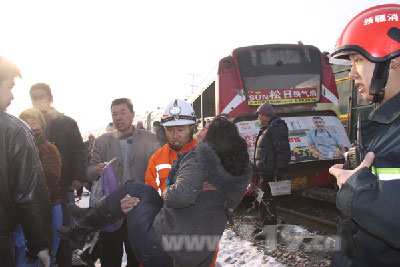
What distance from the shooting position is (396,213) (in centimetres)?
99

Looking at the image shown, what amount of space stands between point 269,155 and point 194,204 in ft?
10.1

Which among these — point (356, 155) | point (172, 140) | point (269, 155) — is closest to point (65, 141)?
point (172, 140)

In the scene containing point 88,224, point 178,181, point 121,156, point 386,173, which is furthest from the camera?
point 121,156

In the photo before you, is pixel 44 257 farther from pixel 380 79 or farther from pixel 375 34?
pixel 375 34

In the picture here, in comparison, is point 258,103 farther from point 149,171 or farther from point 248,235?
point 149,171

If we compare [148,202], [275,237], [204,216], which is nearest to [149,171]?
[148,202]

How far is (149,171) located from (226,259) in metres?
2.03

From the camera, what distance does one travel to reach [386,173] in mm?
1186

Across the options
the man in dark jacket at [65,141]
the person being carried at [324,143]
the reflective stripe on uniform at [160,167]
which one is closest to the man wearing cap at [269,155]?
the person being carried at [324,143]

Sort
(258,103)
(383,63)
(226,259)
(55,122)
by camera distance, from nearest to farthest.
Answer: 1. (383,63)
2. (55,122)
3. (226,259)
4. (258,103)

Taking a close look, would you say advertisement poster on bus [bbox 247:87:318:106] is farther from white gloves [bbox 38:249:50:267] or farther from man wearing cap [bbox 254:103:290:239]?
white gloves [bbox 38:249:50:267]

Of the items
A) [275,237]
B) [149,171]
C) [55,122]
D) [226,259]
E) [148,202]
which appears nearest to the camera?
[148,202]

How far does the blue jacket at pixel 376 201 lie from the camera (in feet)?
3.36

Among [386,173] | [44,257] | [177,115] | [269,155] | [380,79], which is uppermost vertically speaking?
[380,79]
